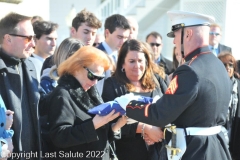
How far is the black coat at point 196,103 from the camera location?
10.1 feet

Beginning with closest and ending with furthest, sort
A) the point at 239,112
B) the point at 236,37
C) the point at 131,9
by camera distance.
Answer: the point at 239,112
the point at 236,37
the point at 131,9

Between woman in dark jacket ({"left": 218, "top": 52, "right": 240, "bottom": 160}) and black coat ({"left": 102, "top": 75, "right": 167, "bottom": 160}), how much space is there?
2.10 m

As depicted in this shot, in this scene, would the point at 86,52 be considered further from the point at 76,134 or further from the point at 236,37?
the point at 236,37

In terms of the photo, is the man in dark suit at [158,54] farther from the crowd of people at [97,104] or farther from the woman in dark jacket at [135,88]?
the crowd of people at [97,104]

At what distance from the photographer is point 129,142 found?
404 cm

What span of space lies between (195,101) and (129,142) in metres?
1.09

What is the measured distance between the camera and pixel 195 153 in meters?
3.23

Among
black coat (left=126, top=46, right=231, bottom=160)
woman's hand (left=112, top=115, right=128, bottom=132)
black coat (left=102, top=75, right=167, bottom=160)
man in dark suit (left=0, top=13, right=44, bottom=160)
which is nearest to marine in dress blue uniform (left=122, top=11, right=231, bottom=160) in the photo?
black coat (left=126, top=46, right=231, bottom=160)

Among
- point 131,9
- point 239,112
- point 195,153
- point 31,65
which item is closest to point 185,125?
point 195,153

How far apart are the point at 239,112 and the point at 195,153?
9.77 feet

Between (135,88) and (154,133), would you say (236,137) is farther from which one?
(154,133)

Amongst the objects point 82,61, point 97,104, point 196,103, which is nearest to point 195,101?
point 196,103

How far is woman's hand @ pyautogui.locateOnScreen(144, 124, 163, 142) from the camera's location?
3670 mm

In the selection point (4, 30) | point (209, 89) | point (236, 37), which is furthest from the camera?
point (236, 37)
